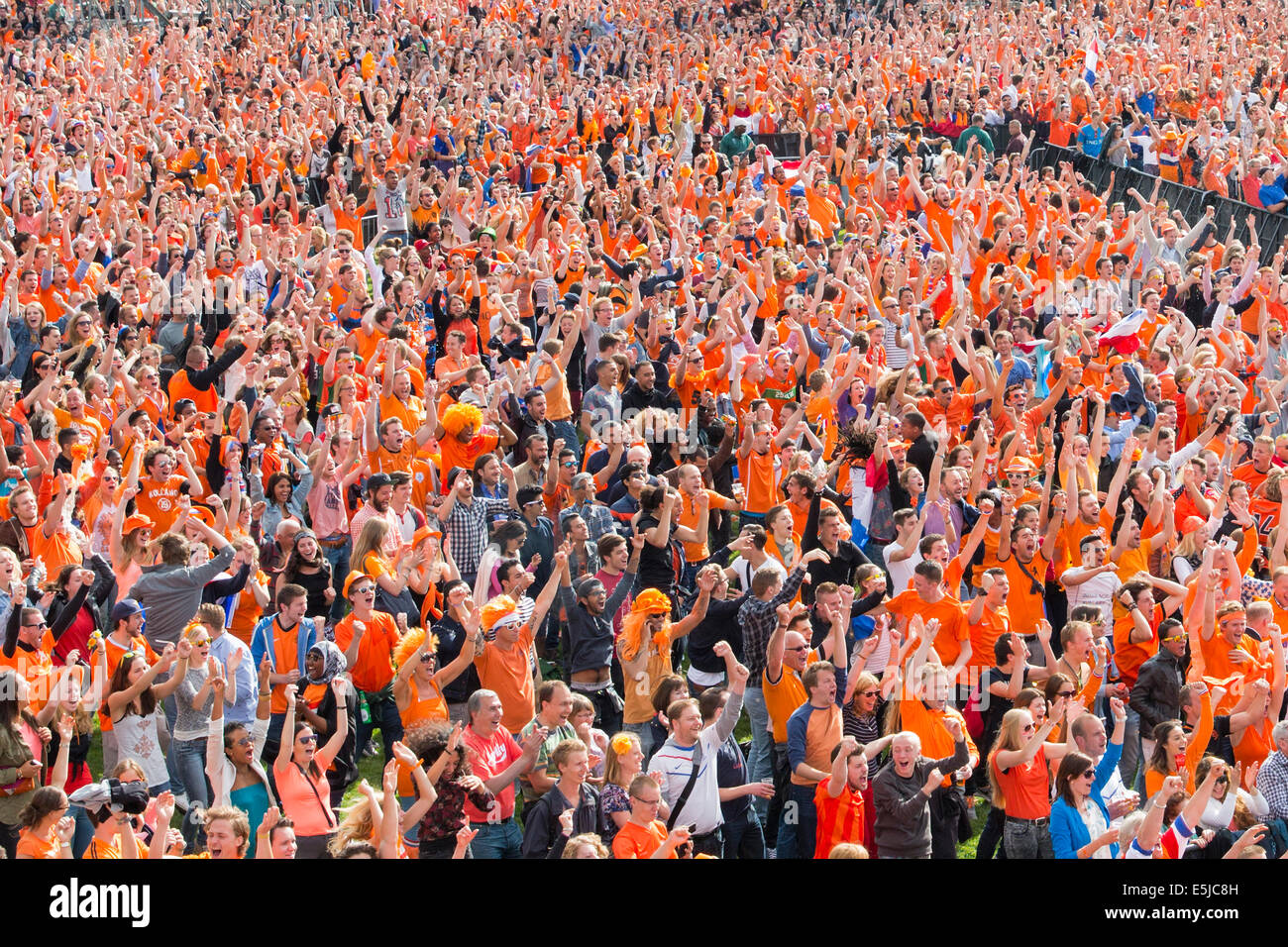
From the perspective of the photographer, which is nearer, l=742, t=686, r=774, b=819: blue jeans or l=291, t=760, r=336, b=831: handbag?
l=291, t=760, r=336, b=831: handbag

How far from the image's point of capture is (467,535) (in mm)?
9516

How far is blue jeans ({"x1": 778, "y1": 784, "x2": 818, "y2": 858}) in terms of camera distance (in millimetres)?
7438

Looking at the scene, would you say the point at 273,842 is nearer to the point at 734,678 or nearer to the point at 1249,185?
the point at 734,678

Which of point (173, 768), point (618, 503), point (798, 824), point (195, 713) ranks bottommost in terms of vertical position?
point (173, 768)

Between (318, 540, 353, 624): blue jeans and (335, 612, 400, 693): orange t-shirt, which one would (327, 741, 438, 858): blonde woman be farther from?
(318, 540, 353, 624): blue jeans

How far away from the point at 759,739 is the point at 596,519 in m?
1.75

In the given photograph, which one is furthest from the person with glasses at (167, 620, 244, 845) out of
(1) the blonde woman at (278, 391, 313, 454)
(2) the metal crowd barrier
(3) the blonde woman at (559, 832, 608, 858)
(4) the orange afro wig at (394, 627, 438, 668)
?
(2) the metal crowd barrier

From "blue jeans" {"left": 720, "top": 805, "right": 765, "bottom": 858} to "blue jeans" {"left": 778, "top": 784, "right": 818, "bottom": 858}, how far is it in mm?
127

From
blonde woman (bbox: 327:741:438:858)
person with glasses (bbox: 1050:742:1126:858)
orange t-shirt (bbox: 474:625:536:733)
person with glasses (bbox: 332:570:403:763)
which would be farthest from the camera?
person with glasses (bbox: 332:570:403:763)

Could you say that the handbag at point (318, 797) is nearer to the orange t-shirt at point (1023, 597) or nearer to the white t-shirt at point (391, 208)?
the orange t-shirt at point (1023, 597)

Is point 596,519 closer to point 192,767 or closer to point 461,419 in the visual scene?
point 461,419

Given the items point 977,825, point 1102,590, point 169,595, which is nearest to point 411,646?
point 169,595

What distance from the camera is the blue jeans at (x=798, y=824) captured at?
24.4 ft

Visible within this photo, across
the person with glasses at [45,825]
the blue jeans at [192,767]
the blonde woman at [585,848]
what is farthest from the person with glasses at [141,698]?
the blonde woman at [585,848]
